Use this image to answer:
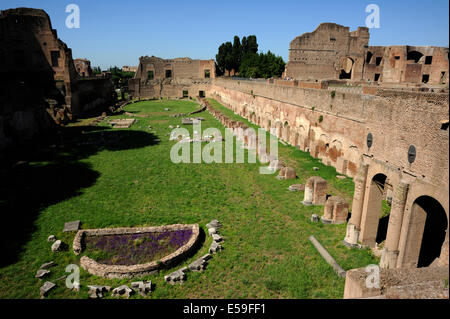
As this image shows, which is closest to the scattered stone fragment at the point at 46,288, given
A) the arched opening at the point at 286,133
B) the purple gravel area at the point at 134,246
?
the purple gravel area at the point at 134,246

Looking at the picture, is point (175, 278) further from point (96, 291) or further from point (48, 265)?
point (48, 265)

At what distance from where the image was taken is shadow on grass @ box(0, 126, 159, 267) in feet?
28.6

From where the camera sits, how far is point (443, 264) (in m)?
5.42

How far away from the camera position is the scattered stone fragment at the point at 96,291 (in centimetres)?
606

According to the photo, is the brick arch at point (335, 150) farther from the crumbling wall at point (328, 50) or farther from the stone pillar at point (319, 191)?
Result: the crumbling wall at point (328, 50)

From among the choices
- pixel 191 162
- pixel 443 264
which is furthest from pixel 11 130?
pixel 443 264

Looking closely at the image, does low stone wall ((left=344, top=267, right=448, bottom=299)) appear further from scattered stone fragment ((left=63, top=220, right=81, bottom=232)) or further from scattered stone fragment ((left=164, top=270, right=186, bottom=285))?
scattered stone fragment ((left=63, top=220, right=81, bottom=232))

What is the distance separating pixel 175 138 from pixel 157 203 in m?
9.90

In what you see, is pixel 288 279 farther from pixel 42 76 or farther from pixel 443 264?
pixel 42 76

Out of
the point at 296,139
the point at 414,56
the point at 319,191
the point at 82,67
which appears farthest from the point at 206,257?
the point at 82,67

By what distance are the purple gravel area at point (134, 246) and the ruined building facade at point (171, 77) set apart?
40.3 meters

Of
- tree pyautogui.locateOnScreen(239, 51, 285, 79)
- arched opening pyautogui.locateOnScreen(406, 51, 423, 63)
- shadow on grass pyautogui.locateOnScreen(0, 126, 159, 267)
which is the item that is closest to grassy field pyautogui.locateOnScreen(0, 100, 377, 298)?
shadow on grass pyautogui.locateOnScreen(0, 126, 159, 267)

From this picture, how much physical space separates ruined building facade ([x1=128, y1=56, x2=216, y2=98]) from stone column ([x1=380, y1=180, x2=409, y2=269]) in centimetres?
4317

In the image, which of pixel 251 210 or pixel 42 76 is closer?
pixel 251 210
